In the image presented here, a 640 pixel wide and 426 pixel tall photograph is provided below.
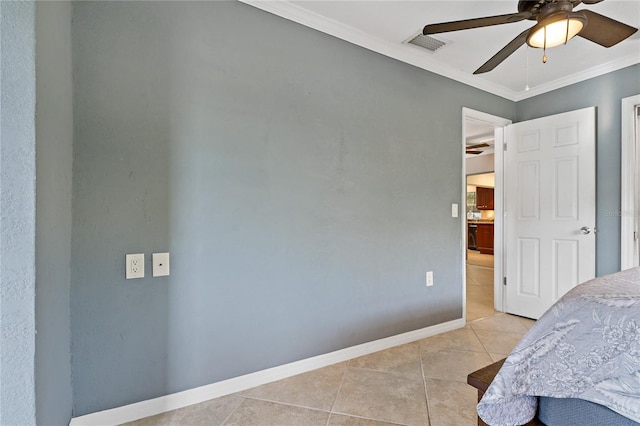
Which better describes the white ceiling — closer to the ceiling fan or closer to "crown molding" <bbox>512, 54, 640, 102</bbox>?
"crown molding" <bbox>512, 54, 640, 102</bbox>

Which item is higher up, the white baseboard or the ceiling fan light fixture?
the ceiling fan light fixture

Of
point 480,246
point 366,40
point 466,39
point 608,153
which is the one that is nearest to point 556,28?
point 466,39

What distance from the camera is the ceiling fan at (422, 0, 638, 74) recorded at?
1.41m

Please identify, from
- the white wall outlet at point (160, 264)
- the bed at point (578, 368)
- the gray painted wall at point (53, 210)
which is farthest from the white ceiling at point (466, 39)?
the bed at point (578, 368)

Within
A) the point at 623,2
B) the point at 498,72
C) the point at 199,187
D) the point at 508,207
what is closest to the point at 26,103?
the point at 199,187

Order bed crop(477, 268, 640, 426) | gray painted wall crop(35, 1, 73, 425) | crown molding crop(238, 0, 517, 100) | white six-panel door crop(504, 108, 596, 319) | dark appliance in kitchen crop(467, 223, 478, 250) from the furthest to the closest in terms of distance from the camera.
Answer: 1. dark appliance in kitchen crop(467, 223, 478, 250)
2. white six-panel door crop(504, 108, 596, 319)
3. crown molding crop(238, 0, 517, 100)
4. gray painted wall crop(35, 1, 73, 425)
5. bed crop(477, 268, 640, 426)

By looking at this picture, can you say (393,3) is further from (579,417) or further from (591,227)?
(591,227)

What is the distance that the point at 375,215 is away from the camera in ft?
7.55

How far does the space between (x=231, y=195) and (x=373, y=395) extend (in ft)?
4.63

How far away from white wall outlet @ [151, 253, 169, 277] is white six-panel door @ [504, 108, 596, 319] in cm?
320

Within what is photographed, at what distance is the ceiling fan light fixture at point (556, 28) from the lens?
1411mm

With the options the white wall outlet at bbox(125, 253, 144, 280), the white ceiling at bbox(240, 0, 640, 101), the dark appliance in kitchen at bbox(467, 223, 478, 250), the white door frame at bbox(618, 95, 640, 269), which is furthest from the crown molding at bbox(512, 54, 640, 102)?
the dark appliance in kitchen at bbox(467, 223, 478, 250)

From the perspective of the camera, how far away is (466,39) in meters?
2.26

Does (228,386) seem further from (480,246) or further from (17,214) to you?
(480,246)
